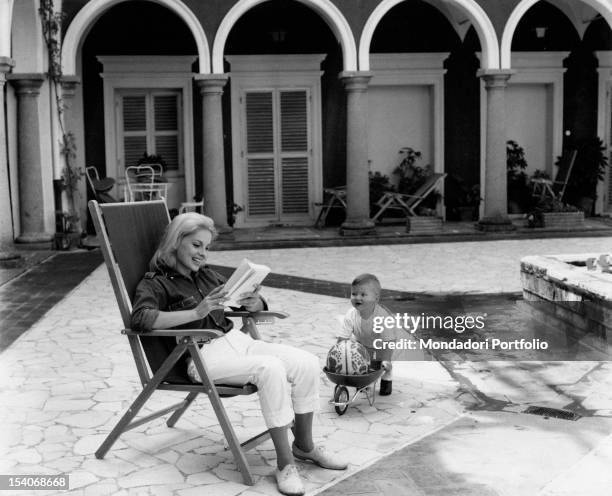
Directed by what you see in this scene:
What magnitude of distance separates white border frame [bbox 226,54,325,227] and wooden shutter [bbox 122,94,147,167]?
55.0 inches

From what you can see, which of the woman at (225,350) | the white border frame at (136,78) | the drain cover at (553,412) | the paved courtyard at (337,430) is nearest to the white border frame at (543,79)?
the white border frame at (136,78)

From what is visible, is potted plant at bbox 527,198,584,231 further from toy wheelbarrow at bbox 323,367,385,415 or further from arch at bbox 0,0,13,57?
toy wheelbarrow at bbox 323,367,385,415

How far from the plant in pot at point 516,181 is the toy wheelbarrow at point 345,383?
10771mm

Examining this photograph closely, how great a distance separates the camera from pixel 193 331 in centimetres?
372

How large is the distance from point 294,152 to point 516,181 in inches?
143

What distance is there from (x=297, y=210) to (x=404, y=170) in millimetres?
1845

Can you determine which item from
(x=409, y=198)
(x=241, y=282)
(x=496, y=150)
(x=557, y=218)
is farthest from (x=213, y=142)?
(x=241, y=282)

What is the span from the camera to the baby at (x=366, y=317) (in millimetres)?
4648

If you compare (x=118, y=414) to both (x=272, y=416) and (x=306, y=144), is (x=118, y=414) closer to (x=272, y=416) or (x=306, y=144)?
(x=272, y=416)

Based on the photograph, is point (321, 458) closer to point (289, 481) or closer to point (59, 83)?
point (289, 481)

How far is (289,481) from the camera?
11.8 ft

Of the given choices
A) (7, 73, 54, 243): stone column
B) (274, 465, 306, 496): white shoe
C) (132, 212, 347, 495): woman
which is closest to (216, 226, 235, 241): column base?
(7, 73, 54, 243): stone column

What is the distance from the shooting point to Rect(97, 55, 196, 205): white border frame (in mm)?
14039

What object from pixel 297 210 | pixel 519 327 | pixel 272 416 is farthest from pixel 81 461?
pixel 297 210
